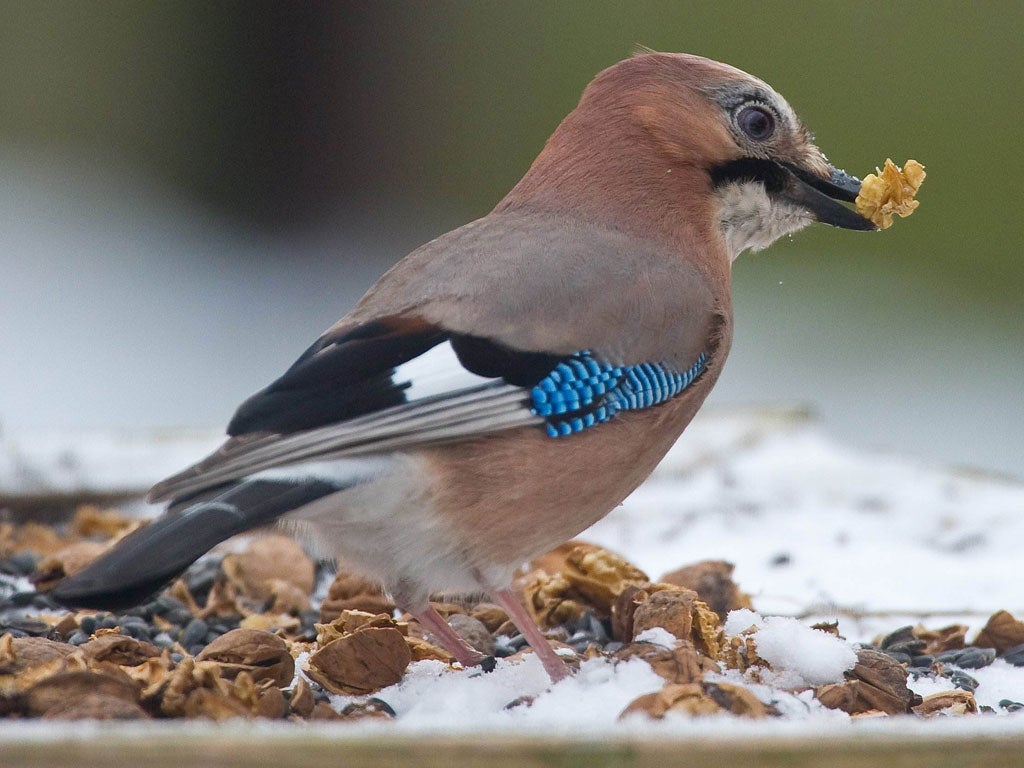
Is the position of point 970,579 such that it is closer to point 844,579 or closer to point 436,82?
point 844,579

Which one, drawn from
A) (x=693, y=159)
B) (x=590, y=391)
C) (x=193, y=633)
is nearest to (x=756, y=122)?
(x=693, y=159)

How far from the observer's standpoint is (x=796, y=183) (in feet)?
8.79

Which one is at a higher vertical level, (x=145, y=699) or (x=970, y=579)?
(x=970, y=579)

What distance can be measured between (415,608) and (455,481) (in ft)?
0.93

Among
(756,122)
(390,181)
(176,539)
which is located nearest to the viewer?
(176,539)

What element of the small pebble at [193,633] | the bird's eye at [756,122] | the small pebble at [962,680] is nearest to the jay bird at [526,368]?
the bird's eye at [756,122]

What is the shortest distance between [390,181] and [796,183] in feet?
24.5

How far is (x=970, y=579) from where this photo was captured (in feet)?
9.70

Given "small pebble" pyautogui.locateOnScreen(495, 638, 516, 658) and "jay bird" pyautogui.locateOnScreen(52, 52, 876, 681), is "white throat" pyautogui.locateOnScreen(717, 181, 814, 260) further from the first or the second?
"small pebble" pyautogui.locateOnScreen(495, 638, 516, 658)

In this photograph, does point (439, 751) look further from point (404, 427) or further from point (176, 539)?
point (404, 427)

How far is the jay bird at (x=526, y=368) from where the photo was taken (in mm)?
1984

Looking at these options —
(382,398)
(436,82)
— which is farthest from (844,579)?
(436,82)

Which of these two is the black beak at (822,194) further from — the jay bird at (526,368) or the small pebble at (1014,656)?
the small pebble at (1014,656)

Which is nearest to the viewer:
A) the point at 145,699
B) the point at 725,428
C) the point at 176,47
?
the point at 145,699
